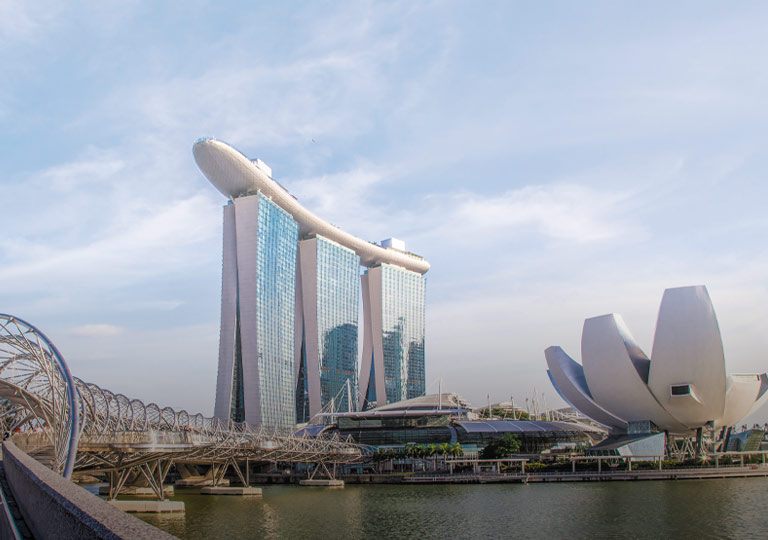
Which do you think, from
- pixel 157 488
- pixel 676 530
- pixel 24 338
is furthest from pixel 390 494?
pixel 24 338

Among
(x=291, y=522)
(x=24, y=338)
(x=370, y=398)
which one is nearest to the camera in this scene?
(x=24, y=338)

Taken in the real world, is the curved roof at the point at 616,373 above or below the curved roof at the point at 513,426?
above

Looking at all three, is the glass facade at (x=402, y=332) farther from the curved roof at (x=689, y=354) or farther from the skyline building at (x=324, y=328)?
the curved roof at (x=689, y=354)

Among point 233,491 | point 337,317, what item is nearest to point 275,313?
point 337,317

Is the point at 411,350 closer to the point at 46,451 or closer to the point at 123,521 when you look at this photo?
the point at 46,451

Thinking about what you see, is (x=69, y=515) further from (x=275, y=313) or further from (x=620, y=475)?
(x=275, y=313)

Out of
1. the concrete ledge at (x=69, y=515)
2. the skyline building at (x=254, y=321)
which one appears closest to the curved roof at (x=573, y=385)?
the skyline building at (x=254, y=321)

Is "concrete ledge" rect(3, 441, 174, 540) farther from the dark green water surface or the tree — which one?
the tree
